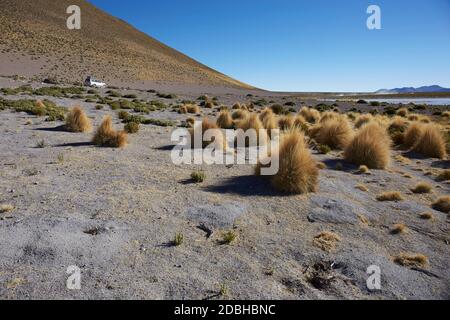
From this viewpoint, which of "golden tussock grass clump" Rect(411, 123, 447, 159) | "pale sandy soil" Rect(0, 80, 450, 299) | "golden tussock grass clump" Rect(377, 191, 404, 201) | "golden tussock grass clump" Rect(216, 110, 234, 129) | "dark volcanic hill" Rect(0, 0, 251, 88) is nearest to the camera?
"pale sandy soil" Rect(0, 80, 450, 299)

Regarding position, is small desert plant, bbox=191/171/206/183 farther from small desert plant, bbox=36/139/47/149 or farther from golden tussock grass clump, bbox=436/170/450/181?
golden tussock grass clump, bbox=436/170/450/181

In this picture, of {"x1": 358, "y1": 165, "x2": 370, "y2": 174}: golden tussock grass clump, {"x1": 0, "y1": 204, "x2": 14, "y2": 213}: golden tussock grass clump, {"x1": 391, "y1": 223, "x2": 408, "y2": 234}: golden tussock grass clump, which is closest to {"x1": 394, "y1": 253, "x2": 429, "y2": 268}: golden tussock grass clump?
{"x1": 391, "y1": 223, "x2": 408, "y2": 234}: golden tussock grass clump

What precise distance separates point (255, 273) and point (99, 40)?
268 ft

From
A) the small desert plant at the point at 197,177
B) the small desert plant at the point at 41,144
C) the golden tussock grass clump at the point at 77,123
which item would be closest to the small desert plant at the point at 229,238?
the small desert plant at the point at 197,177

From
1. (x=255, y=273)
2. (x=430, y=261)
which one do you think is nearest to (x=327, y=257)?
(x=255, y=273)

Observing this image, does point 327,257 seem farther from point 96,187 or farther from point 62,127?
point 62,127

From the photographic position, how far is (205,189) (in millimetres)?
7434

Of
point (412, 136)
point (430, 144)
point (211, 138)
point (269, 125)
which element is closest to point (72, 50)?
point (269, 125)

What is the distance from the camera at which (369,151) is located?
10375 mm

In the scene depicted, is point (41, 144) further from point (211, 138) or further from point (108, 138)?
point (211, 138)

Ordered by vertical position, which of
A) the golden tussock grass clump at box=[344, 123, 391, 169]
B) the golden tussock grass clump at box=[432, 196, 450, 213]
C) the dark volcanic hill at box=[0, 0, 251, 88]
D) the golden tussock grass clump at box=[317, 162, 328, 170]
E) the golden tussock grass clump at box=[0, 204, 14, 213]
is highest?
the dark volcanic hill at box=[0, 0, 251, 88]

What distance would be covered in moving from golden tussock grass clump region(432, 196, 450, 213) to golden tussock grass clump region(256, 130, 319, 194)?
92.1 inches

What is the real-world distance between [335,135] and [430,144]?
3.18 metres

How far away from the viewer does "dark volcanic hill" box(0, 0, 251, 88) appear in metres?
53.2
